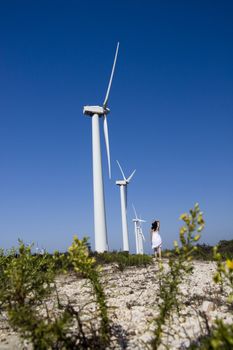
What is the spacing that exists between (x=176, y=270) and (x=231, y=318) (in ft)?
7.14

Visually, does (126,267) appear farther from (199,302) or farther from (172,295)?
(172,295)

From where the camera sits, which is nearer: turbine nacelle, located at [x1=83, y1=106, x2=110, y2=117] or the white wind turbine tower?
the white wind turbine tower

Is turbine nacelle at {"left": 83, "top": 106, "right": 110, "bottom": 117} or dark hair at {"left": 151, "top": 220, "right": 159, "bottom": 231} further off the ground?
turbine nacelle at {"left": 83, "top": 106, "right": 110, "bottom": 117}

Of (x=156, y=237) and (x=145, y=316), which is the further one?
(x=156, y=237)

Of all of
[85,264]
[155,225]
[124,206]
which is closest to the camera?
[85,264]

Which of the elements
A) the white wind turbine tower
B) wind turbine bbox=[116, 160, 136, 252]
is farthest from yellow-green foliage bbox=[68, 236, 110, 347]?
wind turbine bbox=[116, 160, 136, 252]

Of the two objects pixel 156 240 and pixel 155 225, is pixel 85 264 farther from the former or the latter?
pixel 155 225

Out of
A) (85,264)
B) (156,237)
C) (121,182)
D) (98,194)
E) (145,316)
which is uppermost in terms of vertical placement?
(121,182)

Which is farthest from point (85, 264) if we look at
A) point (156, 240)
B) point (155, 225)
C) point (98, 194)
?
point (98, 194)

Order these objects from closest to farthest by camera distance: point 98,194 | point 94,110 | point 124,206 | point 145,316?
point 145,316, point 98,194, point 94,110, point 124,206

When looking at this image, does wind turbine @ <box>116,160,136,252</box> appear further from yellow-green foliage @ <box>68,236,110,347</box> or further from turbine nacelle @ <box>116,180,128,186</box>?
yellow-green foliage @ <box>68,236,110,347</box>

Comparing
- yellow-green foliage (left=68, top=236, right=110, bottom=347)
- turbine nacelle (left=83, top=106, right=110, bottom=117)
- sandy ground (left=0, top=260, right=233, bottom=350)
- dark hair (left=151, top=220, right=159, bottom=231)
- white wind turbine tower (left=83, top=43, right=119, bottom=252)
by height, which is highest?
turbine nacelle (left=83, top=106, right=110, bottom=117)

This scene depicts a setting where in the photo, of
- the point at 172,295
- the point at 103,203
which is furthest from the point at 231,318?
the point at 103,203

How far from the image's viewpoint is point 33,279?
4.77 metres
